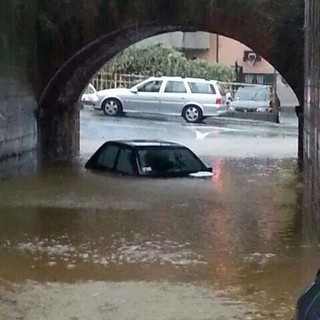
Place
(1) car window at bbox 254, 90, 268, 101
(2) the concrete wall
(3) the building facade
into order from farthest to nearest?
(3) the building facade, (1) car window at bbox 254, 90, 268, 101, (2) the concrete wall

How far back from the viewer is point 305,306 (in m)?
5.04

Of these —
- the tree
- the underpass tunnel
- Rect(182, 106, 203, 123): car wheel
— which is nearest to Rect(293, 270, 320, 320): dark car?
the underpass tunnel

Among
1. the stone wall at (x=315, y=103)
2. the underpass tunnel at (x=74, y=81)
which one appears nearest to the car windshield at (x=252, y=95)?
the underpass tunnel at (x=74, y=81)

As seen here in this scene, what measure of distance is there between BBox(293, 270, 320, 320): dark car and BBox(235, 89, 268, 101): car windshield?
39.0 metres

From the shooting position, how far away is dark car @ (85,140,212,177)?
2123cm

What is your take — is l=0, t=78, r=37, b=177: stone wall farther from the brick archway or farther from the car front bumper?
the car front bumper

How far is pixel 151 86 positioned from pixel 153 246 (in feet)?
92.8

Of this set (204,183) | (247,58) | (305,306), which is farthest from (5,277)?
(247,58)

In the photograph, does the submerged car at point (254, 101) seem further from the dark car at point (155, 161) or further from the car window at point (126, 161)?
the car window at point (126, 161)

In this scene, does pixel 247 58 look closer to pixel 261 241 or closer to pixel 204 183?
pixel 204 183

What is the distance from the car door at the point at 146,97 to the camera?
41406 mm

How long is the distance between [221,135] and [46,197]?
58.1ft

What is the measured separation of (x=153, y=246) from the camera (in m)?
13.6

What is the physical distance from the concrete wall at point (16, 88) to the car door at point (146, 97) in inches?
683
